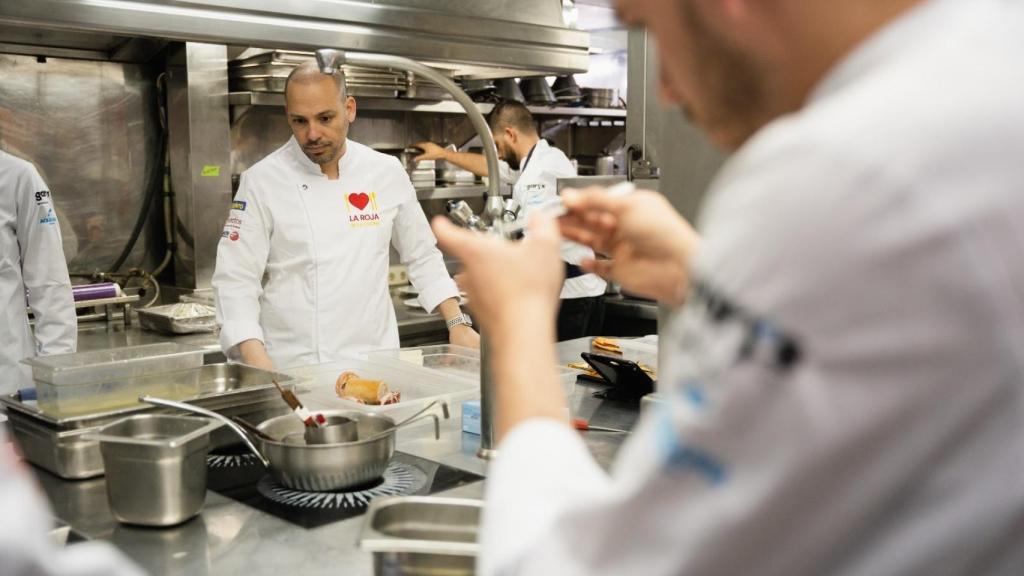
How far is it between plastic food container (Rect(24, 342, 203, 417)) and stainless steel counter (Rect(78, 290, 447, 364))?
4.30ft

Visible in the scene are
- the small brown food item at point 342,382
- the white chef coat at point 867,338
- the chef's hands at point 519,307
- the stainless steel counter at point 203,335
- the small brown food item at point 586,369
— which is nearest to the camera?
the white chef coat at point 867,338

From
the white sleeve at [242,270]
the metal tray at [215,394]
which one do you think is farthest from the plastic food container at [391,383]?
the white sleeve at [242,270]

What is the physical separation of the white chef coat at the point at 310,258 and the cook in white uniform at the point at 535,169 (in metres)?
1.95

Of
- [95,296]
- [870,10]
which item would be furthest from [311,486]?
[95,296]

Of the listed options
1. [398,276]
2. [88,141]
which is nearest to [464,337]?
[398,276]

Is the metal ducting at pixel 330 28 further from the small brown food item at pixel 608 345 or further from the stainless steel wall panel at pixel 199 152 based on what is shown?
the small brown food item at pixel 608 345

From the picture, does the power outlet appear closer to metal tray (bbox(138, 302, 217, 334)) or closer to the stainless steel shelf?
the stainless steel shelf

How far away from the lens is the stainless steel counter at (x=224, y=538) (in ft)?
Answer: 4.56

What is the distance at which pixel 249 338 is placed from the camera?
118 inches

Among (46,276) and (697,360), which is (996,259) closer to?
(697,360)

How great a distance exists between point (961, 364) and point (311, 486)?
1337 millimetres

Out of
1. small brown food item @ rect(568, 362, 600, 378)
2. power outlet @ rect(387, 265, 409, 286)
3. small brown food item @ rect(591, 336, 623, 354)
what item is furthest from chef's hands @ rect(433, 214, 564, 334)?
power outlet @ rect(387, 265, 409, 286)

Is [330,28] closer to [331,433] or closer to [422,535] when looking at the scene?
[331,433]

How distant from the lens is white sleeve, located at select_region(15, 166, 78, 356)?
11.2 ft
